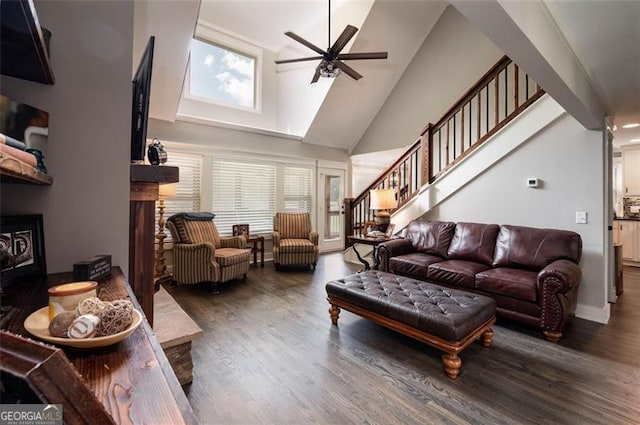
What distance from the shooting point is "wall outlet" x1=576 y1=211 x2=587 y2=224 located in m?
3.09

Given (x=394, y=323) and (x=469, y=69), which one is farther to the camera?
(x=469, y=69)

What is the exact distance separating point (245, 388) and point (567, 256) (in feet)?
10.5

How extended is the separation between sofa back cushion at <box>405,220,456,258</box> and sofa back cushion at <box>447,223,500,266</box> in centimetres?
8

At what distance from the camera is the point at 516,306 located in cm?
273

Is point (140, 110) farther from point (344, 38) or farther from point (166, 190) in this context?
point (344, 38)

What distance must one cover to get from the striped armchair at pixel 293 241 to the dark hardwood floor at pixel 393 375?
1795mm

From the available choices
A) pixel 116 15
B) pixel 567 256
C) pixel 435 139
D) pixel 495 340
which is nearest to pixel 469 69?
pixel 435 139

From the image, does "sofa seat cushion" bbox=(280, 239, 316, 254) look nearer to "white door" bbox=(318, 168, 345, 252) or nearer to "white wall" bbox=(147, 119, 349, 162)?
"white door" bbox=(318, 168, 345, 252)

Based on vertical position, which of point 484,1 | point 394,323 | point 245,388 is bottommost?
point 245,388

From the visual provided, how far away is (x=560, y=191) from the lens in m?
3.26

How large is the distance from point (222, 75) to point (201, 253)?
3483 millimetres

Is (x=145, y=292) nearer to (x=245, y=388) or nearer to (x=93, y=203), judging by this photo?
(x=93, y=203)

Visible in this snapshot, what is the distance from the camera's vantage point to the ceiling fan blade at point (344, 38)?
3388mm

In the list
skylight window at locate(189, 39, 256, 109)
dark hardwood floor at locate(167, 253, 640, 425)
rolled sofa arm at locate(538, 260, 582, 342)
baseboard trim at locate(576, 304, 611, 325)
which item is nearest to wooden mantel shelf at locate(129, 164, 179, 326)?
dark hardwood floor at locate(167, 253, 640, 425)
